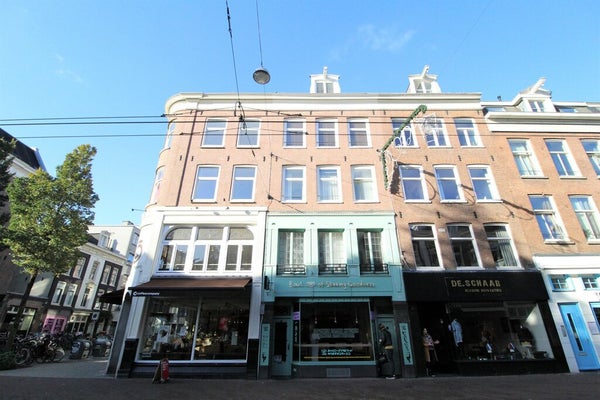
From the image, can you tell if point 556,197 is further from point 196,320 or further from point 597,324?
point 196,320

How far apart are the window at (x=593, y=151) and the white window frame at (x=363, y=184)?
13.0 metres

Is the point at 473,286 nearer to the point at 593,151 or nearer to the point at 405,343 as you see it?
the point at 405,343

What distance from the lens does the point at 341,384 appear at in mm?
10156

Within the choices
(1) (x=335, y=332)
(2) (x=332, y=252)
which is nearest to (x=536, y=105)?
(2) (x=332, y=252)

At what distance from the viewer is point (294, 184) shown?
1591cm

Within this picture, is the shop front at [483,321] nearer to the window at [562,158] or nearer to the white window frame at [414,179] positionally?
the white window frame at [414,179]

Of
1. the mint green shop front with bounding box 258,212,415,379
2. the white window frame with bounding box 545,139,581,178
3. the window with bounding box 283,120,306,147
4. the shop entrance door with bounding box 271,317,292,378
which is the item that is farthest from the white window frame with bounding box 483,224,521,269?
the window with bounding box 283,120,306,147

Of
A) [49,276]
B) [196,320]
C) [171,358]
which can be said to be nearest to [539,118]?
[196,320]

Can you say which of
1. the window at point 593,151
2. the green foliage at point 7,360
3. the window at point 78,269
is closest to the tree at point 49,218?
the green foliage at point 7,360

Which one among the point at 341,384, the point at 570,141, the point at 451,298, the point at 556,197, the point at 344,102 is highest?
the point at 344,102

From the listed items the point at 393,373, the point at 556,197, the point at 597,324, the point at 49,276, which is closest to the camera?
the point at 393,373

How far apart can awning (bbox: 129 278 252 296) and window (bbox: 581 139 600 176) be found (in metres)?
20.5

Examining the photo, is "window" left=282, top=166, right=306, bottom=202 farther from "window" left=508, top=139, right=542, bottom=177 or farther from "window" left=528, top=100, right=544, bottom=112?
"window" left=528, top=100, right=544, bottom=112

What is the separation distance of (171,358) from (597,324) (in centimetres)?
1859
